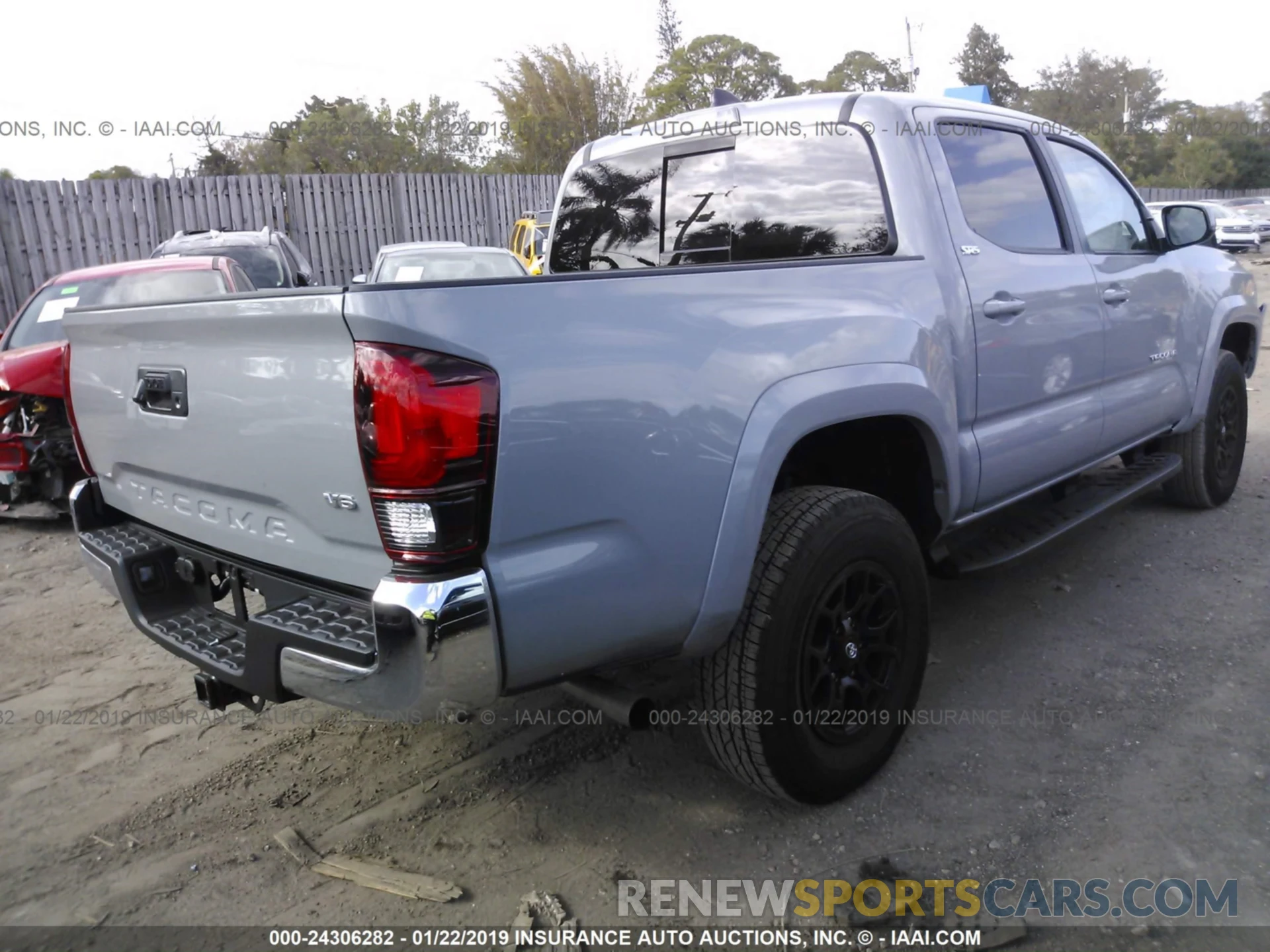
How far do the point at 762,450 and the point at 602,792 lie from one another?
124 cm

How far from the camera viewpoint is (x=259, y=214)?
15.3 m

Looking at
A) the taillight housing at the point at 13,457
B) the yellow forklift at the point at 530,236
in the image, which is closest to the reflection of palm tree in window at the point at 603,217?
the taillight housing at the point at 13,457

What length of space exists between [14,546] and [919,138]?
574 cm

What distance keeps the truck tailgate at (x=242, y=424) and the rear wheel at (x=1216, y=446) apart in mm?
4560

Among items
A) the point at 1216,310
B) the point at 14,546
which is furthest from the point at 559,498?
the point at 14,546

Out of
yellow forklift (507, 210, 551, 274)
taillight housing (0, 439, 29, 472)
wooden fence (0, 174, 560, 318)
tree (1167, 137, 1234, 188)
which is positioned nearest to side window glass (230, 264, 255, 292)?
taillight housing (0, 439, 29, 472)

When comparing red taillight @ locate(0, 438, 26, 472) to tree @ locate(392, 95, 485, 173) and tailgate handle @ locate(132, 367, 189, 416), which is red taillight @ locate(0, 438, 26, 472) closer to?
tailgate handle @ locate(132, 367, 189, 416)

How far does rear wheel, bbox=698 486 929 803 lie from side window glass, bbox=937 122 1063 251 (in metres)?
1.26

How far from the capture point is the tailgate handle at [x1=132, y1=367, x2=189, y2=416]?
2467mm

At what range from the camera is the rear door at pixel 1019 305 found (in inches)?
128

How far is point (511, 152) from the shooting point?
98.8 ft

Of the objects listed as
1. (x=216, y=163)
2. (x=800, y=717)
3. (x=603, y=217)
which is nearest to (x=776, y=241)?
(x=603, y=217)

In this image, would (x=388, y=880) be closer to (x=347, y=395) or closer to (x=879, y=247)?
(x=347, y=395)

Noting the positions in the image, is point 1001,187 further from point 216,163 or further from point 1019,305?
point 216,163
